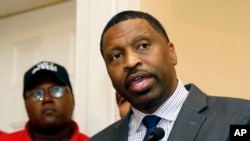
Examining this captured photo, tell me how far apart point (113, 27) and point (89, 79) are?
0.59 m

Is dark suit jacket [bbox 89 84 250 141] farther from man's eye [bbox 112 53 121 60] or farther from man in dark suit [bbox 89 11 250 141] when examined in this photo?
man's eye [bbox 112 53 121 60]

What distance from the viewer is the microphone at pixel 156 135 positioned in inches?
46.8

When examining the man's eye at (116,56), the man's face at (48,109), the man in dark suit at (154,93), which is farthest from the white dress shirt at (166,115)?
the man's face at (48,109)

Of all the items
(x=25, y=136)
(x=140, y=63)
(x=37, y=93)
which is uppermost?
(x=140, y=63)

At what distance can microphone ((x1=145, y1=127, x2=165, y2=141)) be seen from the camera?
1.19m

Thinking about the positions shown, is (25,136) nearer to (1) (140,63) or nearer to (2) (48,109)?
(2) (48,109)

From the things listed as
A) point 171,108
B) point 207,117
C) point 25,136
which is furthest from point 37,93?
point 207,117

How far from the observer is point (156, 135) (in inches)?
46.9

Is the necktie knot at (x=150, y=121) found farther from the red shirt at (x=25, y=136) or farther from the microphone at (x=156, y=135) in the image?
the red shirt at (x=25, y=136)

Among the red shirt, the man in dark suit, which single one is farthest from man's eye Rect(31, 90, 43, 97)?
the man in dark suit

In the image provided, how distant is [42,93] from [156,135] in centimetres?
65

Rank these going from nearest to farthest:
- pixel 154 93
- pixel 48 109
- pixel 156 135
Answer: pixel 156 135
pixel 154 93
pixel 48 109

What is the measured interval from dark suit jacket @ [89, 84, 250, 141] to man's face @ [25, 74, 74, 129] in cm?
53

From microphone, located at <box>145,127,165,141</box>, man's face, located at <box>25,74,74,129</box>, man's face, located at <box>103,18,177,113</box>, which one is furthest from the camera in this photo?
man's face, located at <box>25,74,74,129</box>
